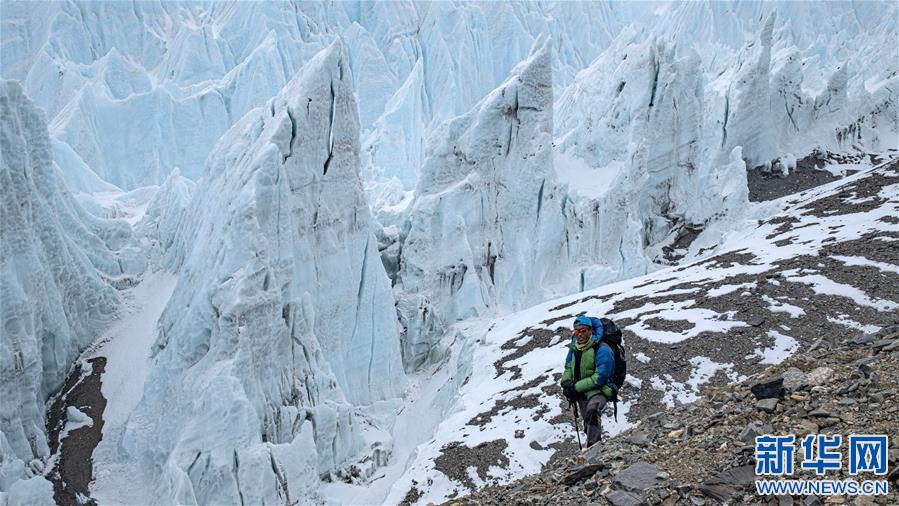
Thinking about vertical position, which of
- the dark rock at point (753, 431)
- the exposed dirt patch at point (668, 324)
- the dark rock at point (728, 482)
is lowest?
the exposed dirt patch at point (668, 324)

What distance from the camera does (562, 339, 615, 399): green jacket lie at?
8133mm

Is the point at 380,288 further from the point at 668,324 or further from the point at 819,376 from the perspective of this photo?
the point at 819,376

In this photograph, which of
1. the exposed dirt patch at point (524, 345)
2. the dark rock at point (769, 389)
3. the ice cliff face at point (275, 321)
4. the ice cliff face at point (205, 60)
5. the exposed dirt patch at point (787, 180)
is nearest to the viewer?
the dark rock at point (769, 389)

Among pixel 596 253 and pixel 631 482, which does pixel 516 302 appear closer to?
pixel 596 253

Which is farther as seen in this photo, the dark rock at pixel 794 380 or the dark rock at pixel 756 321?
the dark rock at pixel 756 321

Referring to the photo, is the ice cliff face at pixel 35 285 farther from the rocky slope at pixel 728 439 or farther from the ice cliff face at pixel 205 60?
the ice cliff face at pixel 205 60

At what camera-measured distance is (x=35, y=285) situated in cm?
1858

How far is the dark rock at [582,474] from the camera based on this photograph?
6.78m

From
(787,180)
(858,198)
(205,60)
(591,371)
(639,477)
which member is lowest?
(787,180)

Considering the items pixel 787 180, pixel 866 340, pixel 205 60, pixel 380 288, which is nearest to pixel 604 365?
pixel 866 340

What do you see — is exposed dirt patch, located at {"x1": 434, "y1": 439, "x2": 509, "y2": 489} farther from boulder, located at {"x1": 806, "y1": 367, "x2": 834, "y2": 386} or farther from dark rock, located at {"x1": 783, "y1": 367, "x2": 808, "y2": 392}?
boulder, located at {"x1": 806, "y1": 367, "x2": 834, "y2": 386}

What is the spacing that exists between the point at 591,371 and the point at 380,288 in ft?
51.4

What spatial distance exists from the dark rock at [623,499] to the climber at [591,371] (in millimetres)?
2304

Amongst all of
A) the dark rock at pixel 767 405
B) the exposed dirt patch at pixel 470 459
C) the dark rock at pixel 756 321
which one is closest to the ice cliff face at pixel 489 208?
the dark rock at pixel 756 321
